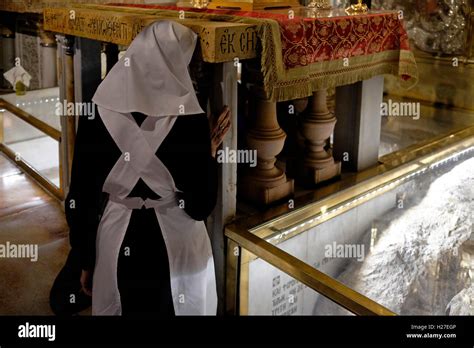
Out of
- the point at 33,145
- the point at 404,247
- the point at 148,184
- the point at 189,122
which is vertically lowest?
the point at 404,247

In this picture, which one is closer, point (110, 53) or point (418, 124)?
point (110, 53)

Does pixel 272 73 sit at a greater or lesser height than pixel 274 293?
greater

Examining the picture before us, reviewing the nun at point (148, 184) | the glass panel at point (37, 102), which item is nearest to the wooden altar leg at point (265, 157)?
the nun at point (148, 184)

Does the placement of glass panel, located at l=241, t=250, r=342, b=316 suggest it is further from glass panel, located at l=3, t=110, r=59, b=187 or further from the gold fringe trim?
glass panel, located at l=3, t=110, r=59, b=187

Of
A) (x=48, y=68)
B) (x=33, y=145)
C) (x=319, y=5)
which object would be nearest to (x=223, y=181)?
(x=319, y=5)

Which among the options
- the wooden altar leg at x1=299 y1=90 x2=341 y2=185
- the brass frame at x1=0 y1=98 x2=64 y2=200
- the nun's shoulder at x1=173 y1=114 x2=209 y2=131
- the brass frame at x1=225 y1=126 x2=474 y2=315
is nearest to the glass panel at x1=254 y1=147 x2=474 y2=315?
the brass frame at x1=225 y1=126 x2=474 y2=315

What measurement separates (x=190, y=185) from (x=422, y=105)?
18.0 feet

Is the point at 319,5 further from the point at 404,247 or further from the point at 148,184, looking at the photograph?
the point at 148,184

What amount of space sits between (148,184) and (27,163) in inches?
109

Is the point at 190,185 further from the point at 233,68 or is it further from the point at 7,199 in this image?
the point at 7,199

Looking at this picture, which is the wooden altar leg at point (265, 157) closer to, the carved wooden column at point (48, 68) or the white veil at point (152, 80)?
the white veil at point (152, 80)

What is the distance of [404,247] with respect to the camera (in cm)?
288

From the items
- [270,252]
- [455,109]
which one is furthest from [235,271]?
[455,109]

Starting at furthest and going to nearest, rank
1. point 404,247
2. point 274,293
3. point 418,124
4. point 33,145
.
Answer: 1. point 418,124
2. point 33,145
3. point 404,247
4. point 274,293
